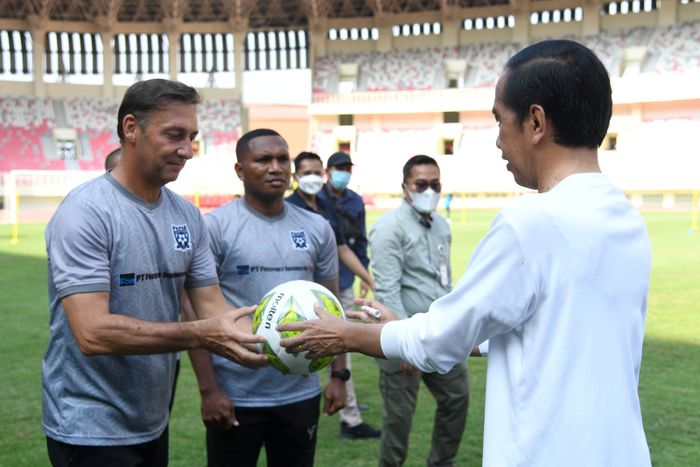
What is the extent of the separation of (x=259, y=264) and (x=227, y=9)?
62096 mm

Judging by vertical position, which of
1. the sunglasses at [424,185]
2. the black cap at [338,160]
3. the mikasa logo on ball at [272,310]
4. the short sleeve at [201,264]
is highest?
the black cap at [338,160]

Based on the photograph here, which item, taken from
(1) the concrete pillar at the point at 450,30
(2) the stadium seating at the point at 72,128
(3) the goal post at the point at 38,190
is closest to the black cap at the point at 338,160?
(3) the goal post at the point at 38,190

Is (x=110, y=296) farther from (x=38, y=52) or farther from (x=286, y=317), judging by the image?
(x=38, y=52)

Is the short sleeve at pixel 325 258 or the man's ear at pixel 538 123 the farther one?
the short sleeve at pixel 325 258

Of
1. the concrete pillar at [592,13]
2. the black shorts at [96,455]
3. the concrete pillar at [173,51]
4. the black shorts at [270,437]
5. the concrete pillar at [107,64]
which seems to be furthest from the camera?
the concrete pillar at [173,51]

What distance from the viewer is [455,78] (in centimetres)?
5897

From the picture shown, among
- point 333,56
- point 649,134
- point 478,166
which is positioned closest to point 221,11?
point 333,56

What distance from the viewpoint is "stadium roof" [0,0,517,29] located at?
198ft

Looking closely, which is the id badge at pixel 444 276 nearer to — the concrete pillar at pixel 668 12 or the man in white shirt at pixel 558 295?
the man in white shirt at pixel 558 295

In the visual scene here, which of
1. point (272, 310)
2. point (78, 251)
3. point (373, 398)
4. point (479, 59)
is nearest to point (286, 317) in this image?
point (272, 310)

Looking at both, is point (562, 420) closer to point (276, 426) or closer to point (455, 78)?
point (276, 426)

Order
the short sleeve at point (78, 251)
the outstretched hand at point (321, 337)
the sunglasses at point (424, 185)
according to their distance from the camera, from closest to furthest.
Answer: the outstretched hand at point (321, 337)
the short sleeve at point (78, 251)
the sunglasses at point (424, 185)

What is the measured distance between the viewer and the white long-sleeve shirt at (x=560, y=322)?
2244 mm

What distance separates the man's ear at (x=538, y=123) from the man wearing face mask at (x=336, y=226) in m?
5.20
